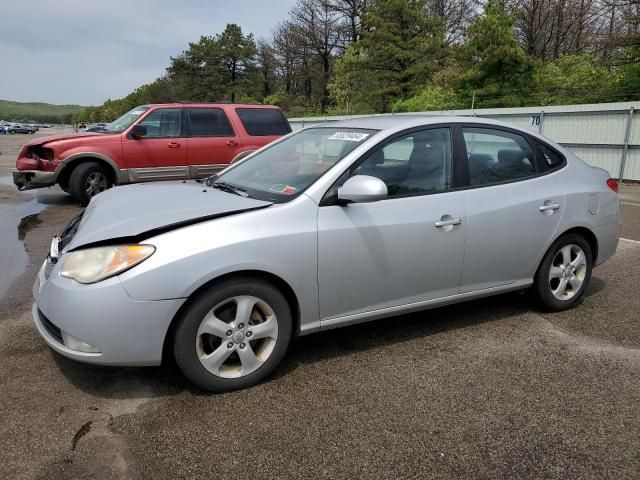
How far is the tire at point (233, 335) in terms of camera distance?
109 inches

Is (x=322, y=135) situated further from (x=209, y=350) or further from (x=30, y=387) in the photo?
(x=30, y=387)

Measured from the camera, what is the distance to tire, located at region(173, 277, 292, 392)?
2773 mm

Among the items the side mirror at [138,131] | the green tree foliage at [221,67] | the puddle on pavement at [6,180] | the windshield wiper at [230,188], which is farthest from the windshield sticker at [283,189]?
the green tree foliage at [221,67]

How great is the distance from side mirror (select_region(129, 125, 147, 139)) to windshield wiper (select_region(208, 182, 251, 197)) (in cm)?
583

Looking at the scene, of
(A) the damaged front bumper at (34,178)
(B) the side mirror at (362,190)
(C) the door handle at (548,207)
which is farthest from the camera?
(A) the damaged front bumper at (34,178)

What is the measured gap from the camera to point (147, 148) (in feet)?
30.2

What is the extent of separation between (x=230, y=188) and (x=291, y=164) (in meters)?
0.46

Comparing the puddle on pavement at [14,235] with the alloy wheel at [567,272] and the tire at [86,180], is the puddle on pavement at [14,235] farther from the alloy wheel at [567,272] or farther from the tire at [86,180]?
the alloy wheel at [567,272]

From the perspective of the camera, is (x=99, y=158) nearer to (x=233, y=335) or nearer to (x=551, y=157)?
(x=233, y=335)

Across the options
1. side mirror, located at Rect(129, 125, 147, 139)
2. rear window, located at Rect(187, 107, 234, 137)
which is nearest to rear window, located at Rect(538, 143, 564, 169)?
rear window, located at Rect(187, 107, 234, 137)

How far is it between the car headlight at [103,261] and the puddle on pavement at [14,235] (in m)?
2.22

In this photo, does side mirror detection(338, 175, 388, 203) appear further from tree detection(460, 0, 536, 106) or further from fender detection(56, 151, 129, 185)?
tree detection(460, 0, 536, 106)

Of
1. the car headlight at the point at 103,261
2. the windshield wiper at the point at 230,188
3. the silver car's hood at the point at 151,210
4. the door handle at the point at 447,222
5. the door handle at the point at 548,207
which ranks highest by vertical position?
the windshield wiper at the point at 230,188

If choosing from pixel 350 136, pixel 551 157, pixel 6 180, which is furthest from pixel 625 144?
pixel 6 180
